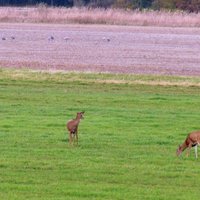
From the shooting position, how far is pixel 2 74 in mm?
30719

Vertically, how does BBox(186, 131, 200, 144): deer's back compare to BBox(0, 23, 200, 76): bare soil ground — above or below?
above

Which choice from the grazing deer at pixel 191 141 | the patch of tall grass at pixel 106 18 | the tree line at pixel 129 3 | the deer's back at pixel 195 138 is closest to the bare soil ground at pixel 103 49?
the patch of tall grass at pixel 106 18

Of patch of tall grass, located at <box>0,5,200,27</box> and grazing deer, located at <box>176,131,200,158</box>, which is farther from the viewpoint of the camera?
patch of tall grass, located at <box>0,5,200,27</box>

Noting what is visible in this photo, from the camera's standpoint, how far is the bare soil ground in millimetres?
35844

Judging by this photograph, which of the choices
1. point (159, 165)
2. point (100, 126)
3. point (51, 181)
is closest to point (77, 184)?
point (51, 181)

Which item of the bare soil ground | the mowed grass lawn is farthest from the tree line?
the mowed grass lawn

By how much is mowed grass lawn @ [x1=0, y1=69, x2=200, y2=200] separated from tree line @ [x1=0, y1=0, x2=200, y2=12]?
57.9m

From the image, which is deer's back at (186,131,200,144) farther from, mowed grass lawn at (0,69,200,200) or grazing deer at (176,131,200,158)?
mowed grass lawn at (0,69,200,200)

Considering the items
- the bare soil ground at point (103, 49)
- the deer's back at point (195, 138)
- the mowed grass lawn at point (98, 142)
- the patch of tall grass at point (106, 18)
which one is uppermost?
the deer's back at point (195, 138)

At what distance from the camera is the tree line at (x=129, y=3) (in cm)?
8561

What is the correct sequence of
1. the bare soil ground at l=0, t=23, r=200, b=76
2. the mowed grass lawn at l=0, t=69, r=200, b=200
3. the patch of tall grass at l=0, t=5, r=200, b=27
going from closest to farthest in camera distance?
the mowed grass lawn at l=0, t=69, r=200, b=200, the bare soil ground at l=0, t=23, r=200, b=76, the patch of tall grass at l=0, t=5, r=200, b=27

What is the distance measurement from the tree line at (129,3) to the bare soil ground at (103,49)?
2138 cm

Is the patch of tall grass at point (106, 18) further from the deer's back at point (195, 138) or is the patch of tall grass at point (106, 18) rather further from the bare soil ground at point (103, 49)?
the deer's back at point (195, 138)

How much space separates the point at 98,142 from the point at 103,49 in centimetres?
2867
